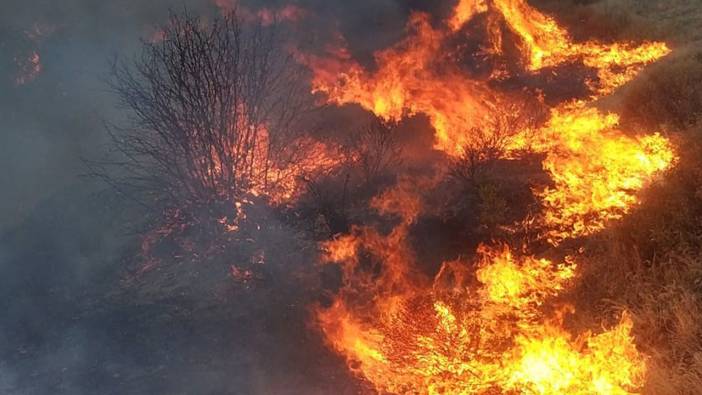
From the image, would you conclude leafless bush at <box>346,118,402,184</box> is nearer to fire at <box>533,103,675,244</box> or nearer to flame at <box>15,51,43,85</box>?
fire at <box>533,103,675,244</box>

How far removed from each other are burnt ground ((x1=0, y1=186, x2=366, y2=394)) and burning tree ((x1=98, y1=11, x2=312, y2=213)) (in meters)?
1.59

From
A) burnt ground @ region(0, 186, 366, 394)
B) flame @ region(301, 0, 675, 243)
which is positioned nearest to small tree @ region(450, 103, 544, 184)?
flame @ region(301, 0, 675, 243)

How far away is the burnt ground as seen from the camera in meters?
5.74

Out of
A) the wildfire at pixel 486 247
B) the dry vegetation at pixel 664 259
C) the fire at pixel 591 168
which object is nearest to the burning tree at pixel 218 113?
the wildfire at pixel 486 247

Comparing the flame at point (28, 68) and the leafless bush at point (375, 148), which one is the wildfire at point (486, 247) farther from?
the flame at point (28, 68)

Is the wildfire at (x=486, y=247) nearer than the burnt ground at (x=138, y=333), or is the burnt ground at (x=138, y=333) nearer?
the wildfire at (x=486, y=247)

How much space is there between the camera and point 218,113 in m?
8.06

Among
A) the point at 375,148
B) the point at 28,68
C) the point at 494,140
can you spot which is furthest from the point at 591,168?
the point at 28,68

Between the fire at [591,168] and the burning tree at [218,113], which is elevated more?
the burning tree at [218,113]

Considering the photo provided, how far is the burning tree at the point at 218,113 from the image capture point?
7.55 meters

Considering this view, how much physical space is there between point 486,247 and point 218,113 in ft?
15.3

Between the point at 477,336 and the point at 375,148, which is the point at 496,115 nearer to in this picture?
the point at 375,148

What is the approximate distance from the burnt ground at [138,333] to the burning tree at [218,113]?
1.59m

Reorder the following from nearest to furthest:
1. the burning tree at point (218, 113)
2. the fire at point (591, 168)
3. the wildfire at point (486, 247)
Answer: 1. the wildfire at point (486, 247)
2. the fire at point (591, 168)
3. the burning tree at point (218, 113)
